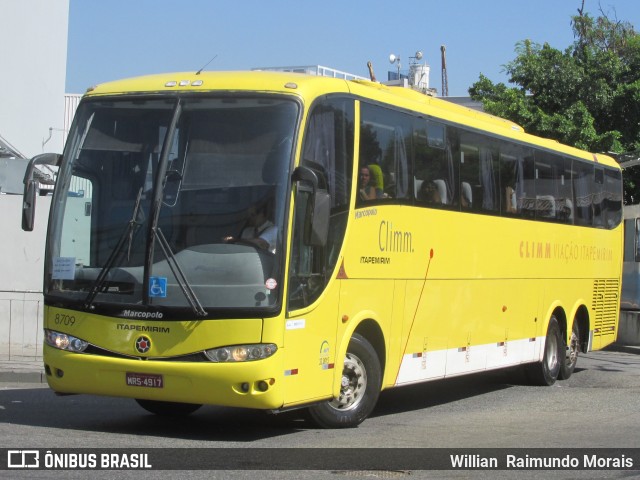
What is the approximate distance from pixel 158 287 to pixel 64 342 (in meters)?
1.19

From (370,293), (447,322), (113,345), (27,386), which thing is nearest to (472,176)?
(447,322)

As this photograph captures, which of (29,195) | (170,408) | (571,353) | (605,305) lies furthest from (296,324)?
(605,305)

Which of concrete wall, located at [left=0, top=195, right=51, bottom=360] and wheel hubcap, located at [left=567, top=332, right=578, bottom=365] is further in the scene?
concrete wall, located at [left=0, top=195, right=51, bottom=360]

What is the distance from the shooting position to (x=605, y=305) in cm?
1919

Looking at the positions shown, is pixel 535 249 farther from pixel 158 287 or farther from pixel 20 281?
pixel 20 281

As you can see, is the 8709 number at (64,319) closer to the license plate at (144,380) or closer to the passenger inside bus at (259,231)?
the license plate at (144,380)

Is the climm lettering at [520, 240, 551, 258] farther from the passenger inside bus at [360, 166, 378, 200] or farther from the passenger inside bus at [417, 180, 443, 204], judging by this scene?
the passenger inside bus at [360, 166, 378, 200]

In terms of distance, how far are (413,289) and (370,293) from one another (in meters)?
1.11

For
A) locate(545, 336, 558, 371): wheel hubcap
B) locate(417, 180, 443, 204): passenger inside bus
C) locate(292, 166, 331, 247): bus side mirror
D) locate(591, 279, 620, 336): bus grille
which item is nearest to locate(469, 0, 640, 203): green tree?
locate(591, 279, 620, 336): bus grille

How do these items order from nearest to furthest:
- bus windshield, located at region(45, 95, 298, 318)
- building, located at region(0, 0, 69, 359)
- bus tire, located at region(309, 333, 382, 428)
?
1. bus windshield, located at region(45, 95, 298, 318)
2. bus tire, located at region(309, 333, 382, 428)
3. building, located at region(0, 0, 69, 359)

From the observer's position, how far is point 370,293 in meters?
11.4

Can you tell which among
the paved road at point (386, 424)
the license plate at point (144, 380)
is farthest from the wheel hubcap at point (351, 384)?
the license plate at point (144, 380)

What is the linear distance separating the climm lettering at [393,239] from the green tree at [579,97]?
61.1ft

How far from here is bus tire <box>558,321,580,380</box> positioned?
17.4m
